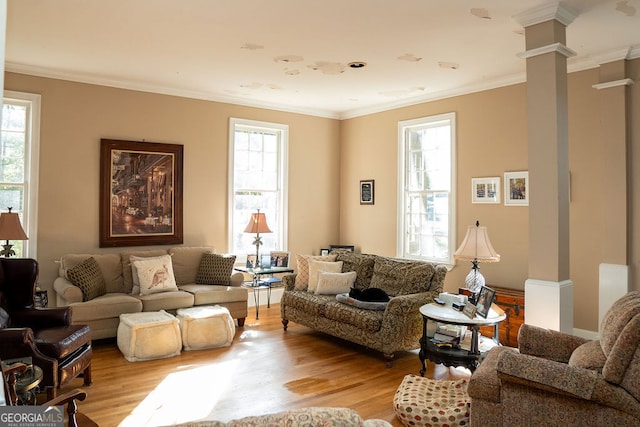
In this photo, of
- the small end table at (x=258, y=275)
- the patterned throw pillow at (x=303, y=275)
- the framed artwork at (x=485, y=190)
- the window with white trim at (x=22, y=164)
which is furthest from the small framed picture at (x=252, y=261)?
the framed artwork at (x=485, y=190)

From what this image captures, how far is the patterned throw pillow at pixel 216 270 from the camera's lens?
5762 mm

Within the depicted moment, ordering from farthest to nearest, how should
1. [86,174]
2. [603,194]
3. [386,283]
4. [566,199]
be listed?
[86,174] → [386,283] → [603,194] → [566,199]

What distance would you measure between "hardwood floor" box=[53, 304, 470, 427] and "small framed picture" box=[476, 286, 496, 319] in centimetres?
70

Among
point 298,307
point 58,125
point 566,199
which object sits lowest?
point 298,307

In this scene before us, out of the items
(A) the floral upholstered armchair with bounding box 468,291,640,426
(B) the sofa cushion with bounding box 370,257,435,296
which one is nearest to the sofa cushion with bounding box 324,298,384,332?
(B) the sofa cushion with bounding box 370,257,435,296

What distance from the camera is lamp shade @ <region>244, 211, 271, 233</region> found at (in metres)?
6.24

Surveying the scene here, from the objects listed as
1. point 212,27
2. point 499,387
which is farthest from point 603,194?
point 212,27

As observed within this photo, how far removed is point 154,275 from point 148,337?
1.00 m

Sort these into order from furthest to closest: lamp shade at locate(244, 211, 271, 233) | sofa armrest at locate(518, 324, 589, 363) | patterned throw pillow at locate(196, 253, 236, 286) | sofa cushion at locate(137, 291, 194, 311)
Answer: lamp shade at locate(244, 211, 271, 233) → patterned throw pillow at locate(196, 253, 236, 286) → sofa cushion at locate(137, 291, 194, 311) → sofa armrest at locate(518, 324, 589, 363)

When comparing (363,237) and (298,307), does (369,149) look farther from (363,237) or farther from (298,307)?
(298,307)

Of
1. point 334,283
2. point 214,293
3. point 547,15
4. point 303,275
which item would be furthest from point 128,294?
point 547,15

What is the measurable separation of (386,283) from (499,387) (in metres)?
2.51

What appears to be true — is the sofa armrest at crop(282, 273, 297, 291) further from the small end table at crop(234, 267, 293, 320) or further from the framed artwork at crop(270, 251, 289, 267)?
the framed artwork at crop(270, 251, 289, 267)

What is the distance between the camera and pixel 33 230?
5.20 meters
